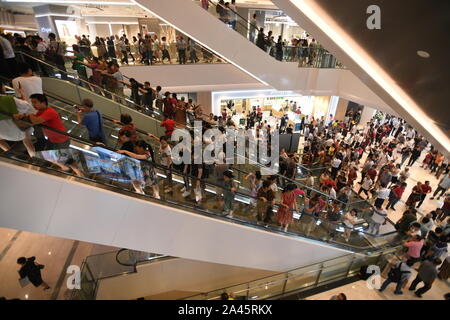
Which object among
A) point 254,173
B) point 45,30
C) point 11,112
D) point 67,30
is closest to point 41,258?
point 11,112

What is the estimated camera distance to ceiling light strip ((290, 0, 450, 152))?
2600 millimetres

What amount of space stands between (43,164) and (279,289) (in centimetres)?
573

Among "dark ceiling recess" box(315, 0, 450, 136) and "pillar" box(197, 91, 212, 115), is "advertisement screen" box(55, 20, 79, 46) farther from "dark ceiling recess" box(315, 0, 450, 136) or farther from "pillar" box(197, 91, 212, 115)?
"dark ceiling recess" box(315, 0, 450, 136)

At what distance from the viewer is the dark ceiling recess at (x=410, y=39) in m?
1.59

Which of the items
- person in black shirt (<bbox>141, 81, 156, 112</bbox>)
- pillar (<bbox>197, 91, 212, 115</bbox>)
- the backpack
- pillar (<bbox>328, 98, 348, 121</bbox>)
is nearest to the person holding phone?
person in black shirt (<bbox>141, 81, 156, 112</bbox>)

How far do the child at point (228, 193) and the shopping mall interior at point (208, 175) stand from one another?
0.11ft

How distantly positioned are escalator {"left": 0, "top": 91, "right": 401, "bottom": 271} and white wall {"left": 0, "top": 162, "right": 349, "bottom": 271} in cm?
1

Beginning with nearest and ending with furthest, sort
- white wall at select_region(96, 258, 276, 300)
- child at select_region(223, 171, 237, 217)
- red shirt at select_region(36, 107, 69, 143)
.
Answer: red shirt at select_region(36, 107, 69, 143), child at select_region(223, 171, 237, 217), white wall at select_region(96, 258, 276, 300)

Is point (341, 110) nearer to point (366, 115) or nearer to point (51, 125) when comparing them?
point (366, 115)

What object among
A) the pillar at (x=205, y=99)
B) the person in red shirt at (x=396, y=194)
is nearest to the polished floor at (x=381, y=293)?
the person in red shirt at (x=396, y=194)

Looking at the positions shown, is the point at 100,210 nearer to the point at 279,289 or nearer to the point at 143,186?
the point at 143,186

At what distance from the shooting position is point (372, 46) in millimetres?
2482

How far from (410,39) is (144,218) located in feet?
14.6
